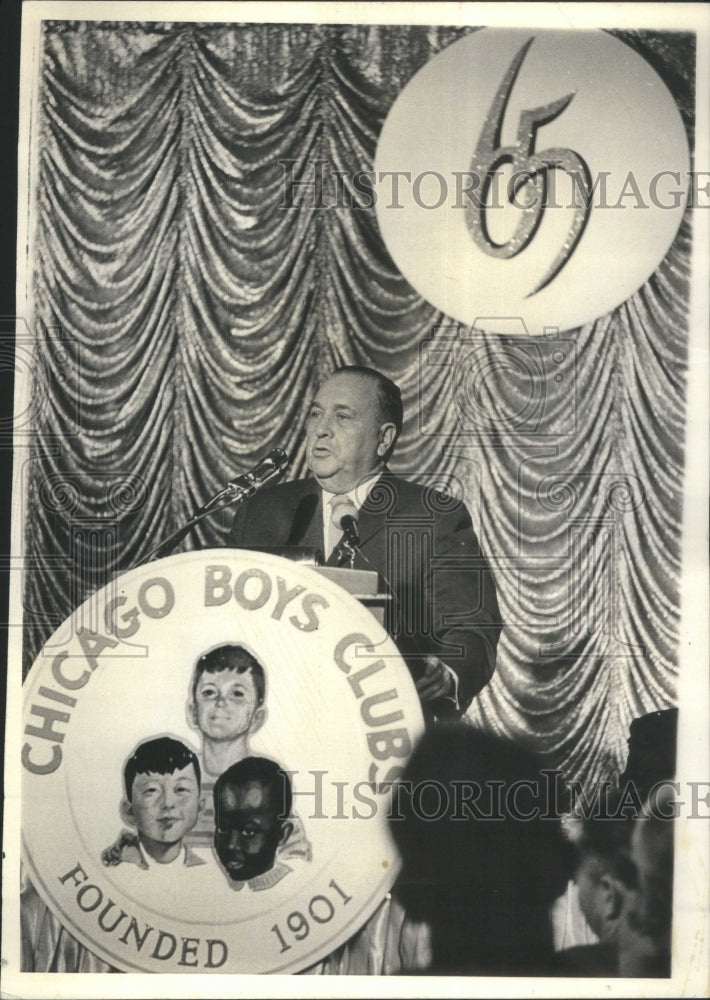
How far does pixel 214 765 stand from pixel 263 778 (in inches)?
5.7

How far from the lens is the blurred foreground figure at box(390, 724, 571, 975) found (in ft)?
9.69

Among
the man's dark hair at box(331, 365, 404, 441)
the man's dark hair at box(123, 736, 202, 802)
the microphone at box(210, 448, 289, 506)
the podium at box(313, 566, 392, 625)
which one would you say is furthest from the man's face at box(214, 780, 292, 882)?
the man's dark hair at box(331, 365, 404, 441)

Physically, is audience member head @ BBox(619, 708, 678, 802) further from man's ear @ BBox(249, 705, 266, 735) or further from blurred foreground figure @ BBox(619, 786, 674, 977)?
man's ear @ BBox(249, 705, 266, 735)

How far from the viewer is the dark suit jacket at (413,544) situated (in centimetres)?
298

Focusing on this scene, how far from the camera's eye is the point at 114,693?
2969 mm

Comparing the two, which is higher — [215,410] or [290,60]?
[290,60]

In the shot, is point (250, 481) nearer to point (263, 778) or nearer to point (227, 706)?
point (227, 706)

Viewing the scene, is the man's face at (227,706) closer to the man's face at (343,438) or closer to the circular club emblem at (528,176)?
the man's face at (343,438)

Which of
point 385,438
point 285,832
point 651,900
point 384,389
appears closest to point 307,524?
point 385,438

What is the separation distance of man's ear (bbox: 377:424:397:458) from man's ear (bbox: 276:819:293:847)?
1096 mm

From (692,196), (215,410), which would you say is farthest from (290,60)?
(692,196)

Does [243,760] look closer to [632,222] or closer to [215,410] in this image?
[215,410]

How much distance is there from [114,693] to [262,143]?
166 centimetres

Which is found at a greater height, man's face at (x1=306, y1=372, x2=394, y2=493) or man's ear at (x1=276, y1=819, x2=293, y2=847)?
man's face at (x1=306, y1=372, x2=394, y2=493)
